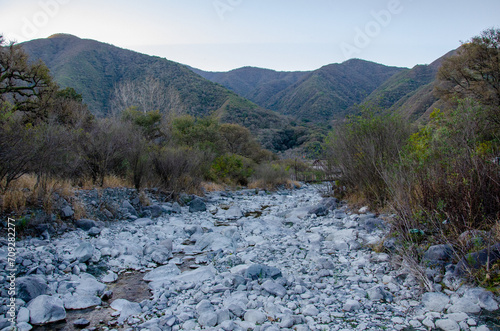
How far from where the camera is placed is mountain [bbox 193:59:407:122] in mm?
65144

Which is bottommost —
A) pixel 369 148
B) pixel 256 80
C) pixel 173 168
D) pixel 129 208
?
pixel 129 208

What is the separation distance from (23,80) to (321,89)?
221 feet

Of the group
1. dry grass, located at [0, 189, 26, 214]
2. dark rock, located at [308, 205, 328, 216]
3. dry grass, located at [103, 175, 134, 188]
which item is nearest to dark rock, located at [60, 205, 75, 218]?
dry grass, located at [0, 189, 26, 214]

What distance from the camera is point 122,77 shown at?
5016 cm

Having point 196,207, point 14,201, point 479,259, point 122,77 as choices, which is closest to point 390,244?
point 479,259

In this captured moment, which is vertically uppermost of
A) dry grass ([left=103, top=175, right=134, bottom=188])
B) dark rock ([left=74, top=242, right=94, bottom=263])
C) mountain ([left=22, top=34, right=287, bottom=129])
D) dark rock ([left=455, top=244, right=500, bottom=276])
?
mountain ([left=22, top=34, right=287, bottom=129])

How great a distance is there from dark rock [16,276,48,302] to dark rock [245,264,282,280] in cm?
260

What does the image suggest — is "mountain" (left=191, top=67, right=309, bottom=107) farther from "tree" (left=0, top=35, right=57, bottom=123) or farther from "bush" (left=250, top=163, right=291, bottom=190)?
"tree" (left=0, top=35, right=57, bottom=123)

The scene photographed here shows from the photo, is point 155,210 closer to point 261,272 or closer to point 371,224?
point 261,272

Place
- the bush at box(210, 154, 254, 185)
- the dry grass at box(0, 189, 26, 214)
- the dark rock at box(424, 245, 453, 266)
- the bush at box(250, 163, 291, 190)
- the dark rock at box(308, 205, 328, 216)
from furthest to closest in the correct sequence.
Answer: the bush at box(250, 163, 291, 190), the bush at box(210, 154, 254, 185), the dark rock at box(308, 205, 328, 216), the dry grass at box(0, 189, 26, 214), the dark rock at box(424, 245, 453, 266)

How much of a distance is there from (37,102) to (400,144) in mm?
17149

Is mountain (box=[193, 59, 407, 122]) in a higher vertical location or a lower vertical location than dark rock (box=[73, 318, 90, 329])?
higher

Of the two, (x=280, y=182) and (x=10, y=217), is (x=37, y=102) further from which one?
(x=280, y=182)

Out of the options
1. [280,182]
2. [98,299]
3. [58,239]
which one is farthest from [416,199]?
[280,182]
